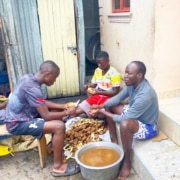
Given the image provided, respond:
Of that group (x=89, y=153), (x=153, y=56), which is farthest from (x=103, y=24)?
(x=89, y=153)

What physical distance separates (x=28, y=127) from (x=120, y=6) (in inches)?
109

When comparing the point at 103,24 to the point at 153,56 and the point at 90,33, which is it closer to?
the point at 90,33

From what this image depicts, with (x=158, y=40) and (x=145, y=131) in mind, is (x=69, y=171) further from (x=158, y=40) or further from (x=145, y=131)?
(x=158, y=40)

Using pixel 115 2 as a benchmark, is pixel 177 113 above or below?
below

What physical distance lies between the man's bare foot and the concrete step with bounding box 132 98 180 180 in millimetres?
93

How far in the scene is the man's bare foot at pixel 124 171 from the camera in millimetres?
2711

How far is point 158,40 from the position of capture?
323 cm

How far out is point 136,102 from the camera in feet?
8.60

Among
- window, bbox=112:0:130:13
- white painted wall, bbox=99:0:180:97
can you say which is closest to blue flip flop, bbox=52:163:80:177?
white painted wall, bbox=99:0:180:97

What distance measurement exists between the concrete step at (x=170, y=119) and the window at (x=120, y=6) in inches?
70.3

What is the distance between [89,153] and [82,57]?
8.97ft

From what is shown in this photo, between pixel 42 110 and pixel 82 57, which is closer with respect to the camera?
pixel 42 110

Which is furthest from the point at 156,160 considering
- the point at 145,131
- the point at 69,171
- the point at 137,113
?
the point at 69,171

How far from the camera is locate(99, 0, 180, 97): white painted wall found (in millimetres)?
3148
